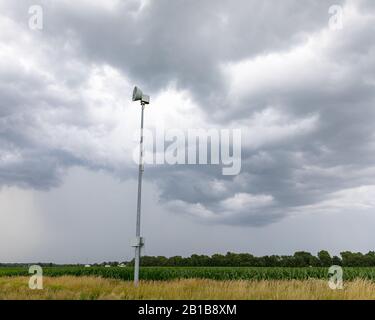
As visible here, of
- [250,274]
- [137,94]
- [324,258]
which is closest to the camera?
[137,94]

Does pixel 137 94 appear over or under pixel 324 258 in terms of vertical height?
over

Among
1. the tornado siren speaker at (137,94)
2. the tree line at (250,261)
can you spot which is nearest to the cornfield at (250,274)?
the tornado siren speaker at (137,94)

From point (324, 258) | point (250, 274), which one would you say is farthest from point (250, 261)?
point (250, 274)

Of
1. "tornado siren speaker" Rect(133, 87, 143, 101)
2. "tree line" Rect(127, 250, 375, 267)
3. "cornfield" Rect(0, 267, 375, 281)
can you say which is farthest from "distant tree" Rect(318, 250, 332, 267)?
"tornado siren speaker" Rect(133, 87, 143, 101)

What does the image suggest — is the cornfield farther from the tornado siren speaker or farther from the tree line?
the tree line

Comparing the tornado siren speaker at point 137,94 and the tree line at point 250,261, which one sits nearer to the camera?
the tornado siren speaker at point 137,94

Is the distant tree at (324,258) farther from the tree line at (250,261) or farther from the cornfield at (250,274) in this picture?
the cornfield at (250,274)

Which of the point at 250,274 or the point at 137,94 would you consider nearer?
the point at 137,94

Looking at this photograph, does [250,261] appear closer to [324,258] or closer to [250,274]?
[324,258]

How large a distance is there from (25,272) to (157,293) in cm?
3014

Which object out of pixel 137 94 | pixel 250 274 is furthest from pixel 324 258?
pixel 137 94

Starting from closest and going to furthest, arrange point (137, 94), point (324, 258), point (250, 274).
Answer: point (137, 94), point (250, 274), point (324, 258)
